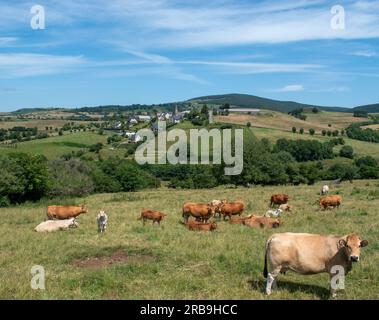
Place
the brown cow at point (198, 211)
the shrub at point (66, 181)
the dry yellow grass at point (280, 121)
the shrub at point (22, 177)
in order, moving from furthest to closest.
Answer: the dry yellow grass at point (280, 121)
the shrub at point (66, 181)
the shrub at point (22, 177)
the brown cow at point (198, 211)

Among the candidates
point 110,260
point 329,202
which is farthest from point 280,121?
point 110,260

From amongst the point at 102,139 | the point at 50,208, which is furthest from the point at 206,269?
the point at 102,139

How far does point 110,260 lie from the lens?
49.5 feet

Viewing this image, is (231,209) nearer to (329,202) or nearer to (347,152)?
(329,202)

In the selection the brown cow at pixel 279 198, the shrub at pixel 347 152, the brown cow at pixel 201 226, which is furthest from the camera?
the shrub at pixel 347 152

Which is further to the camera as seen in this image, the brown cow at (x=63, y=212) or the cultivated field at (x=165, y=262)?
the brown cow at (x=63, y=212)

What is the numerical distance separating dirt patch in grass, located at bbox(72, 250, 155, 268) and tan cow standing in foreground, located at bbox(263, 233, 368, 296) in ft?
15.4

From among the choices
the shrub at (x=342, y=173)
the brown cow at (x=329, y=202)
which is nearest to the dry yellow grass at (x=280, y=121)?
the shrub at (x=342, y=173)

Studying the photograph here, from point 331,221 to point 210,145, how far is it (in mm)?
101274

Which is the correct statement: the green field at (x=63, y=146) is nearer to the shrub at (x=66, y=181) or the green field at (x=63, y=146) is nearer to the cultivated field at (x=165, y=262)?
the shrub at (x=66, y=181)

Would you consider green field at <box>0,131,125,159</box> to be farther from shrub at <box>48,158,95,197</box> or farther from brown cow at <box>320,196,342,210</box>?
brown cow at <box>320,196,342,210</box>

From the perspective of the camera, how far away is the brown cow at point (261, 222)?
21297 millimetres

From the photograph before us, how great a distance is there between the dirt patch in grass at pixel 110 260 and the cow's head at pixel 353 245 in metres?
6.33

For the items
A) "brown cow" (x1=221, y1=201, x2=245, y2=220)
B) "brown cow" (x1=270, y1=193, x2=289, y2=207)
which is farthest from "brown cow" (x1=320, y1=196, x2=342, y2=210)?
"brown cow" (x1=221, y1=201, x2=245, y2=220)
